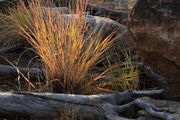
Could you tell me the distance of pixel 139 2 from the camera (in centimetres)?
317

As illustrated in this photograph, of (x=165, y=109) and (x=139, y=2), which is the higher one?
(x=139, y=2)

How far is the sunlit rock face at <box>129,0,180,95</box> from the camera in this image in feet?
9.55

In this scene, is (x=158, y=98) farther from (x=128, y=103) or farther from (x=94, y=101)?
(x=94, y=101)

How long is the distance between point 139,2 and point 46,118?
5.10 feet

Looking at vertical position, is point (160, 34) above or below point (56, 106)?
above

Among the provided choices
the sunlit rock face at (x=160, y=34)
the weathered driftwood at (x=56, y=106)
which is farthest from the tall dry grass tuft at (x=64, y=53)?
the sunlit rock face at (x=160, y=34)

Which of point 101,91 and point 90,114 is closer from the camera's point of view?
point 90,114

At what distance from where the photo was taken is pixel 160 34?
9.75 ft

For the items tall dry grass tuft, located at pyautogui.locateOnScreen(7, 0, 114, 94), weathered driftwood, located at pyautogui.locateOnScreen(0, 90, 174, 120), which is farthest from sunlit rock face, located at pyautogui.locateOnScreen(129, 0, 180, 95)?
weathered driftwood, located at pyautogui.locateOnScreen(0, 90, 174, 120)

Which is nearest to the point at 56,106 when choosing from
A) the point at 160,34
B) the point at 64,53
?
the point at 64,53

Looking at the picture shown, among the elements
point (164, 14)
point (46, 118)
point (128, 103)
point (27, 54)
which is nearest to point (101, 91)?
point (128, 103)

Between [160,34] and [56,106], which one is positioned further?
[160,34]

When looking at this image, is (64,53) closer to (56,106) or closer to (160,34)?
(56,106)

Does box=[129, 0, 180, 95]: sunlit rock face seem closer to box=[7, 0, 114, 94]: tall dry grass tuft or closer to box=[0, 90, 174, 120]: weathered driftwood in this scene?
box=[7, 0, 114, 94]: tall dry grass tuft
